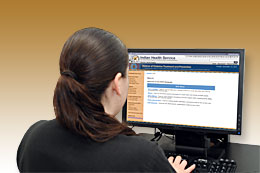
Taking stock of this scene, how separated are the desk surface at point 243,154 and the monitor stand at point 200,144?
4cm

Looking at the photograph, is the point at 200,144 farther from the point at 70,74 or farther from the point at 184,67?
the point at 70,74

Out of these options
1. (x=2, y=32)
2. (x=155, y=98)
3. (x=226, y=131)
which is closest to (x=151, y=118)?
(x=155, y=98)

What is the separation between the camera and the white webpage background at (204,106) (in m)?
1.47

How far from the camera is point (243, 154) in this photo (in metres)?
1.51

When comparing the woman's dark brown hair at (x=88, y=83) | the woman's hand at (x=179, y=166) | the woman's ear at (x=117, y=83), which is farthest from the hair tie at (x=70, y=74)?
the woman's hand at (x=179, y=166)

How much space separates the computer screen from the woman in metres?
0.57

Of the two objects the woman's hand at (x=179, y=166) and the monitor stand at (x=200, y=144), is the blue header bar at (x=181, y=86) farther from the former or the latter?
the woman's hand at (x=179, y=166)

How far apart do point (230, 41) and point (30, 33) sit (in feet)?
3.88

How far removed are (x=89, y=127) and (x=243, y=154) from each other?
866 mm

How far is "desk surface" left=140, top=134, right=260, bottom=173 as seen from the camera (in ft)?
4.43

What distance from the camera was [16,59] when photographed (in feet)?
6.71

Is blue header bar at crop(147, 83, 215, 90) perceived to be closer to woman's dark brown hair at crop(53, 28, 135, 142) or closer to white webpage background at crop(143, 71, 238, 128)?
white webpage background at crop(143, 71, 238, 128)

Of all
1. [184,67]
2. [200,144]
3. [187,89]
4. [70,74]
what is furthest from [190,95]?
[70,74]

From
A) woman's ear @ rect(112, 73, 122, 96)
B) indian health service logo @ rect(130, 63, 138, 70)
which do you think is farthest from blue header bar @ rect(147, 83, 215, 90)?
woman's ear @ rect(112, 73, 122, 96)
